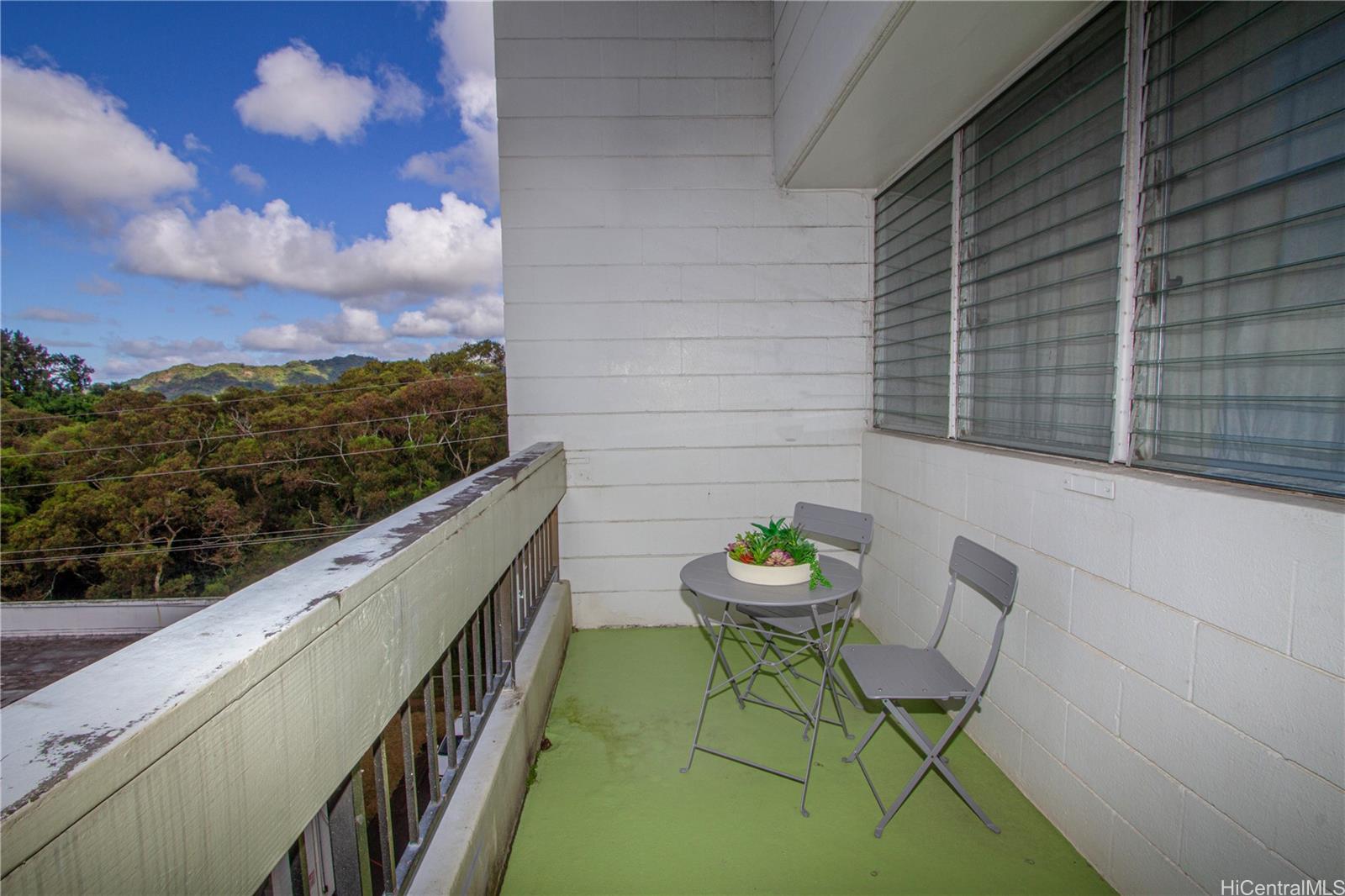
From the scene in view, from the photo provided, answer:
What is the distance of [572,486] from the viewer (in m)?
3.71

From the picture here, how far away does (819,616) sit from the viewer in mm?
2553

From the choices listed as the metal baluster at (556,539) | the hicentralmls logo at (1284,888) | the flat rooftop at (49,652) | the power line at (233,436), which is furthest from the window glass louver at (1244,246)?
the power line at (233,436)

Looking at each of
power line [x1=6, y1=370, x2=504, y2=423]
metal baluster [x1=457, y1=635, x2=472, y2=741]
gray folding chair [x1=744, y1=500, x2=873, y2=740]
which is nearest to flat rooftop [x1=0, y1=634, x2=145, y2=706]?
power line [x1=6, y1=370, x2=504, y2=423]

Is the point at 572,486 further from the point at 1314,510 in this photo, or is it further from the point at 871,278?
the point at 1314,510

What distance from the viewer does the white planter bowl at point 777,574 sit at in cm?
228

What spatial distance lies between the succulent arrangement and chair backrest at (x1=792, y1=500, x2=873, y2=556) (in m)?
0.43

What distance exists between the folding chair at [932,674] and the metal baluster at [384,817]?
1.39 m

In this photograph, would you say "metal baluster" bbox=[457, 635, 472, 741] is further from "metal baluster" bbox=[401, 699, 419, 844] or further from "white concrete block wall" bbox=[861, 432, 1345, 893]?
"white concrete block wall" bbox=[861, 432, 1345, 893]

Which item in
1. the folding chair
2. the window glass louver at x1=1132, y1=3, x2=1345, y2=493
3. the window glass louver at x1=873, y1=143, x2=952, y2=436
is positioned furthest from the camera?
the window glass louver at x1=873, y1=143, x2=952, y2=436

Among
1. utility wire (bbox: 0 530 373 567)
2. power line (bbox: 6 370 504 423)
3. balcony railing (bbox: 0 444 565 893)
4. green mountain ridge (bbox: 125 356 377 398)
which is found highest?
green mountain ridge (bbox: 125 356 377 398)

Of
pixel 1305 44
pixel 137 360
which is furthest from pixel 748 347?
pixel 137 360

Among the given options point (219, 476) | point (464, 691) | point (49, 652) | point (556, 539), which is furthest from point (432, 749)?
point (219, 476)

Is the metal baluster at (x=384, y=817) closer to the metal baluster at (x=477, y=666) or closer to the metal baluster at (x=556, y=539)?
the metal baluster at (x=477, y=666)

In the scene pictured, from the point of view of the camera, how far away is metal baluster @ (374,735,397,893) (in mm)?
1164
